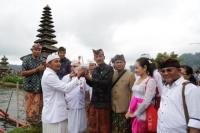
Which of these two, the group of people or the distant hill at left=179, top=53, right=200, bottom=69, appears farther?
the distant hill at left=179, top=53, right=200, bottom=69

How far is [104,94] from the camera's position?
614 cm

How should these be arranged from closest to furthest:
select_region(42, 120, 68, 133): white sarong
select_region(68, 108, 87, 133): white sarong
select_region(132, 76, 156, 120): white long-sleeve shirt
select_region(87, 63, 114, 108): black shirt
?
select_region(132, 76, 156, 120): white long-sleeve shirt < select_region(42, 120, 68, 133): white sarong < select_region(87, 63, 114, 108): black shirt < select_region(68, 108, 87, 133): white sarong

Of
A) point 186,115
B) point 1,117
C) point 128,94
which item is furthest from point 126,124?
point 1,117

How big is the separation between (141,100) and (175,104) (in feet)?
5.27

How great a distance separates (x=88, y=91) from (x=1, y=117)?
7629 millimetres

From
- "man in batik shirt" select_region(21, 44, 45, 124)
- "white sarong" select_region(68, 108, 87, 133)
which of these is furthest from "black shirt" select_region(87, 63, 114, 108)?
"man in batik shirt" select_region(21, 44, 45, 124)

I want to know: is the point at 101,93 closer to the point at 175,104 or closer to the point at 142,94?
the point at 142,94

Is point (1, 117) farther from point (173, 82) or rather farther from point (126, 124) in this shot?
point (173, 82)

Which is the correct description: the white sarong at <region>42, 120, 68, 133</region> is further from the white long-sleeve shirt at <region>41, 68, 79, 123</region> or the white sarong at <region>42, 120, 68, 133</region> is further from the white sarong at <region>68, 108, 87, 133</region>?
the white sarong at <region>68, 108, 87, 133</region>

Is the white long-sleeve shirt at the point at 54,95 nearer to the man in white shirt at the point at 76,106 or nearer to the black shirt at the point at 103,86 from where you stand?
the black shirt at the point at 103,86

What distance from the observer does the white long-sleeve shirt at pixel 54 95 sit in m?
5.71

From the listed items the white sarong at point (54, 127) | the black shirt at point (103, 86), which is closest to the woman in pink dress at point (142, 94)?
the black shirt at point (103, 86)

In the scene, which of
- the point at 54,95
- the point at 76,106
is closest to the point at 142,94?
the point at 54,95

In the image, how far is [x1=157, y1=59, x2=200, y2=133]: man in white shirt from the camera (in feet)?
11.7
